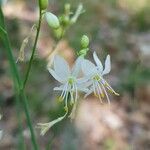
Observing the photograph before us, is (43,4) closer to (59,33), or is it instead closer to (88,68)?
(88,68)

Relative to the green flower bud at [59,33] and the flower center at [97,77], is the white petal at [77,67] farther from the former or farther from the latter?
the green flower bud at [59,33]

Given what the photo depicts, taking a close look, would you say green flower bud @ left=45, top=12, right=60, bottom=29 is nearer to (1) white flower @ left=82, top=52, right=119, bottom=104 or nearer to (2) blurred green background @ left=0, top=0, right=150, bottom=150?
(1) white flower @ left=82, top=52, right=119, bottom=104

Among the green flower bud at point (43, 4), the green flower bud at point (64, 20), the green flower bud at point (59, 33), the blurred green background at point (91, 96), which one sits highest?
the green flower bud at point (43, 4)

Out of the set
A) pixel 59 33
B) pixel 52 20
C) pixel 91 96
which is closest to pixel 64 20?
pixel 59 33

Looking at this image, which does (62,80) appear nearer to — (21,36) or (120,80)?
(120,80)

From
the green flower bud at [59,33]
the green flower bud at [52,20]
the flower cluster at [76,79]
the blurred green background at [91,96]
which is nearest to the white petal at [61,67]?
the flower cluster at [76,79]

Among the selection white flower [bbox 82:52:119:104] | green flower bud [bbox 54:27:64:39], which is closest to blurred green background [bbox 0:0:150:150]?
green flower bud [bbox 54:27:64:39]
